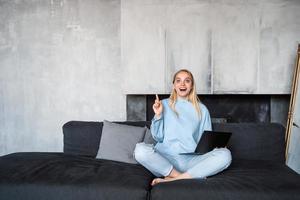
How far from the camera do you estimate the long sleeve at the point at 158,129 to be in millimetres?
2611

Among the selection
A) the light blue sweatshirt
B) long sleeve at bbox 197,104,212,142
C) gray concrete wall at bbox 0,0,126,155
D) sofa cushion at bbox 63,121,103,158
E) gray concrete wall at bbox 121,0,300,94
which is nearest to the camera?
the light blue sweatshirt

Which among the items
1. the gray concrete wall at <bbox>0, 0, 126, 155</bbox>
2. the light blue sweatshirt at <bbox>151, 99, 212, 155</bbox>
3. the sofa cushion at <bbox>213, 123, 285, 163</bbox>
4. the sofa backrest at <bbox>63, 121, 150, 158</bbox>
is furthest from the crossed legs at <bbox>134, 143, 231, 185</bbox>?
the gray concrete wall at <bbox>0, 0, 126, 155</bbox>

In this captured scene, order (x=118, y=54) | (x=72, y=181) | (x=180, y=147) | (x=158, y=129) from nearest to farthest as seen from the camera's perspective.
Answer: (x=72, y=181) < (x=180, y=147) < (x=158, y=129) < (x=118, y=54)

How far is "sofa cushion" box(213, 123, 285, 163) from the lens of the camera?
275 centimetres

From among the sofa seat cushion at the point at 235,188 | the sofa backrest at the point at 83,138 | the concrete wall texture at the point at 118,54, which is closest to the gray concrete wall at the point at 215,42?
the concrete wall texture at the point at 118,54

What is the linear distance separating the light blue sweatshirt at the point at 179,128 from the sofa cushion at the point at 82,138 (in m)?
0.60

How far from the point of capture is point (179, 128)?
2.61m

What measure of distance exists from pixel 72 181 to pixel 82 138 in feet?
2.88

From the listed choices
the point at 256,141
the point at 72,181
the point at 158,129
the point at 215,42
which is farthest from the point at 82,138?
the point at 215,42

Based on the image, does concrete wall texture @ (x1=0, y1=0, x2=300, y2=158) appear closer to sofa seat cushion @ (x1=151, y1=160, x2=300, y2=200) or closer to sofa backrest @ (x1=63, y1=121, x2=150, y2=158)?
sofa backrest @ (x1=63, y1=121, x2=150, y2=158)

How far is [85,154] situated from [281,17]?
2.75m

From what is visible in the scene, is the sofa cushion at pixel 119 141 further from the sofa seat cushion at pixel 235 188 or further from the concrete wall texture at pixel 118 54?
the concrete wall texture at pixel 118 54

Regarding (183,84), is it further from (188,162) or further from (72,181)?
(72,181)

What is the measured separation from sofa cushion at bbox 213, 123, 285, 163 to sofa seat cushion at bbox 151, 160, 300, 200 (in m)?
0.52
